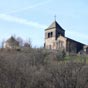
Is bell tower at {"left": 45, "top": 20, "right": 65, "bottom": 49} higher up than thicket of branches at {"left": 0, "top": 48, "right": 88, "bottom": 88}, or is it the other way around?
bell tower at {"left": 45, "top": 20, "right": 65, "bottom": 49}

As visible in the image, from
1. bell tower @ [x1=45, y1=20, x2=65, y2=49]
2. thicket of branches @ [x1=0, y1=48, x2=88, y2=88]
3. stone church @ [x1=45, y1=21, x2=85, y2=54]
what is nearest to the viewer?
thicket of branches @ [x1=0, y1=48, x2=88, y2=88]

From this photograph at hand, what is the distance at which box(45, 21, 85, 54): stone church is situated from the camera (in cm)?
7688

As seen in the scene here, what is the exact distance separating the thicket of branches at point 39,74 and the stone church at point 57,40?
34066 millimetres

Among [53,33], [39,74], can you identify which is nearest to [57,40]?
[53,33]

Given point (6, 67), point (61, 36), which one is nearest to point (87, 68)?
point (6, 67)

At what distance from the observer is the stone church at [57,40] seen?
7688cm

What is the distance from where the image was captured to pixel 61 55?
53281 millimetres

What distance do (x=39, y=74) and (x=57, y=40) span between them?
46.9m

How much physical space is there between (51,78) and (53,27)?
166 feet

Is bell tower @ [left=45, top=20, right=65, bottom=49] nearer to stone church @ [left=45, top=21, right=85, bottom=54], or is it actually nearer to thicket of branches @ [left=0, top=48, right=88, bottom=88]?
stone church @ [left=45, top=21, right=85, bottom=54]

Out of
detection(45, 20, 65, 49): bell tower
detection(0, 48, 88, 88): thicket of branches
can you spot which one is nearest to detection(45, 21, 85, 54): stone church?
detection(45, 20, 65, 49): bell tower

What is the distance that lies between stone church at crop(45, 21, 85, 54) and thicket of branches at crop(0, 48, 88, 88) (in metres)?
34.1

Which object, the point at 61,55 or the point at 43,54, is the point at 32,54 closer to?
the point at 43,54

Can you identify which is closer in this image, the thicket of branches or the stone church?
the thicket of branches
